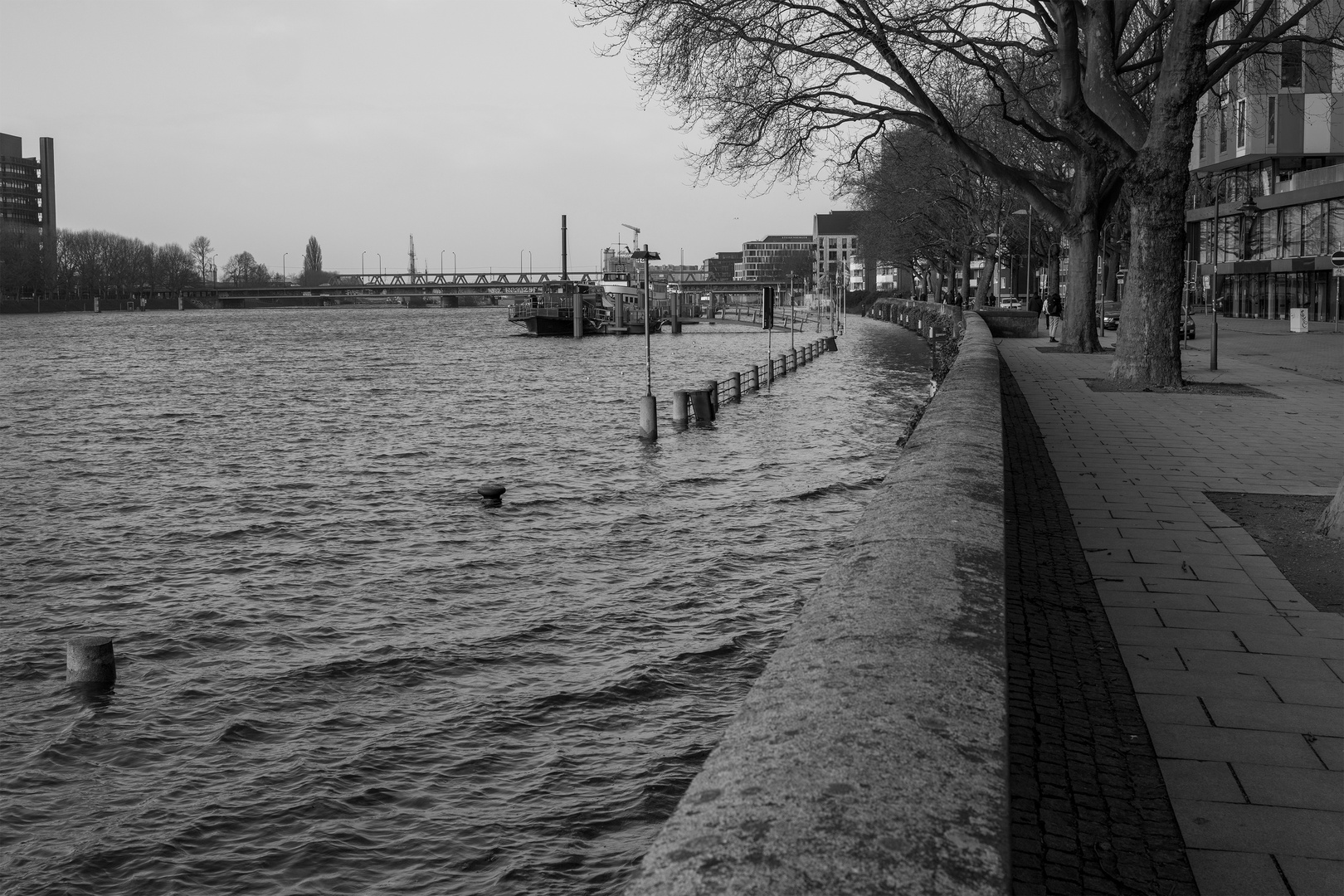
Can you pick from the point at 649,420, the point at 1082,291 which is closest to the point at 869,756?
the point at 649,420

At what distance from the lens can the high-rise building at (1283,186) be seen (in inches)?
2222

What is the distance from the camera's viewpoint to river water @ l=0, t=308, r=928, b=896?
24.4 feet

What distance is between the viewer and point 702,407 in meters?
29.7

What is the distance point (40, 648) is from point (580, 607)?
4.96 meters

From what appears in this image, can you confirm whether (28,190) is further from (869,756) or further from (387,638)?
(869,756)

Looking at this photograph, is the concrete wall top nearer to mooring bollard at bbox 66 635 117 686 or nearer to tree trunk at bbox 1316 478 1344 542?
tree trunk at bbox 1316 478 1344 542

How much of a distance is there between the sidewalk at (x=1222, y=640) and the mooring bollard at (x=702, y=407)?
563 inches

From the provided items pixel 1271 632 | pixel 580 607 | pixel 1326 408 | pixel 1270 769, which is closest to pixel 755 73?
pixel 1326 408

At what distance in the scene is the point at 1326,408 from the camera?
61.7ft

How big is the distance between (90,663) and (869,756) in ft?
29.8

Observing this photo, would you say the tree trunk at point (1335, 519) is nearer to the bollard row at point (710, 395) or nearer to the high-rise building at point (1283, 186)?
the bollard row at point (710, 395)

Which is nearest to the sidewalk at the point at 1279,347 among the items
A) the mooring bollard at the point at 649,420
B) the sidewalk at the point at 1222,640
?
the mooring bollard at the point at 649,420

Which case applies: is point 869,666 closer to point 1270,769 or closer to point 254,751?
point 1270,769

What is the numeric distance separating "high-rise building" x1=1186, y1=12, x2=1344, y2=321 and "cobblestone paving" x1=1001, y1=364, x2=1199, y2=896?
50016 mm
